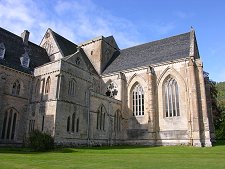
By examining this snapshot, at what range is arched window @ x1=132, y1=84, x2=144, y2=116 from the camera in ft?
115

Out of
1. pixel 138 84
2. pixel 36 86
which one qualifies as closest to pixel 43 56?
pixel 36 86

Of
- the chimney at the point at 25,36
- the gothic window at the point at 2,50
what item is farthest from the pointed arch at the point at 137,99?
the gothic window at the point at 2,50

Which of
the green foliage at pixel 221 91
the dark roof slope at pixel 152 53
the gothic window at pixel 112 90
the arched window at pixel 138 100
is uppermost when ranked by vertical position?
the green foliage at pixel 221 91

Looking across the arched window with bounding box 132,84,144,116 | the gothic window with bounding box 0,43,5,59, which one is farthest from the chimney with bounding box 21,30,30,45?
the arched window with bounding box 132,84,144,116

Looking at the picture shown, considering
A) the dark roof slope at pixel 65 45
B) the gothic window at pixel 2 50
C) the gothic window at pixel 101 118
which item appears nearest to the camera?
the gothic window at pixel 2 50

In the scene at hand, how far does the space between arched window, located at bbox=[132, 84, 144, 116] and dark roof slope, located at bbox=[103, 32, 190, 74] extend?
3.95 metres

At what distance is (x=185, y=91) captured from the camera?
104 ft

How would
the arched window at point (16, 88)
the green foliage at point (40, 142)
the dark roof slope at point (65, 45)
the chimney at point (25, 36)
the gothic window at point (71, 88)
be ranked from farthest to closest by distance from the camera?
1. the dark roof slope at point (65, 45)
2. the chimney at point (25, 36)
3. the gothic window at point (71, 88)
4. the arched window at point (16, 88)
5. the green foliage at point (40, 142)

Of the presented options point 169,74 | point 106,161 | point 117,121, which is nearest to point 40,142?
point 106,161

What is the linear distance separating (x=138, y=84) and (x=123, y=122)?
251 inches

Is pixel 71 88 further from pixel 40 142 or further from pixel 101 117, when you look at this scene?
pixel 40 142

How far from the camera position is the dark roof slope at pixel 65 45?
118 feet

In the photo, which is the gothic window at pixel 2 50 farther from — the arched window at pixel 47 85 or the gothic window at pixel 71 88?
the gothic window at pixel 71 88

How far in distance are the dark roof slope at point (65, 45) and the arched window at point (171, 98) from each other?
1605 centimetres
